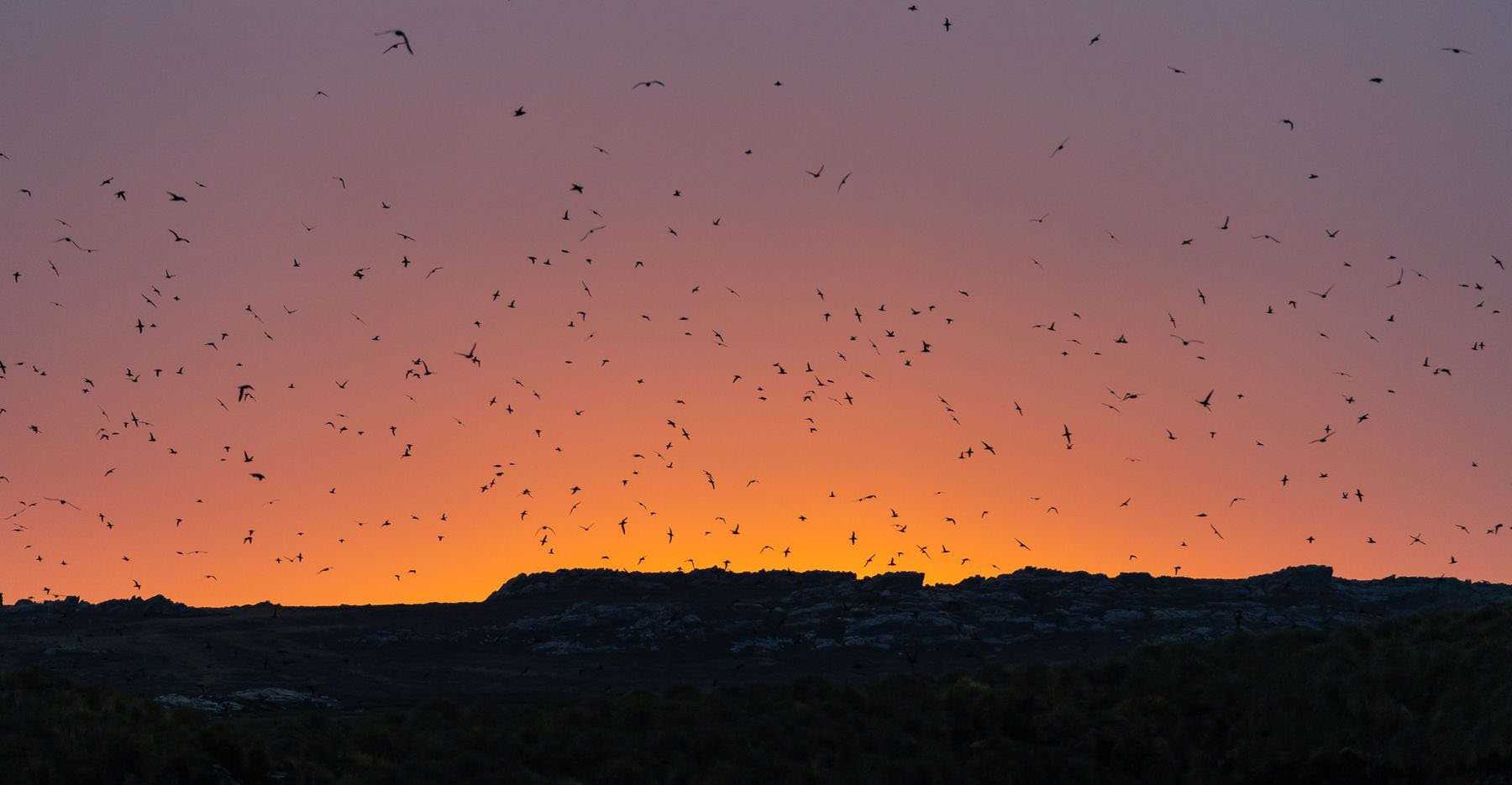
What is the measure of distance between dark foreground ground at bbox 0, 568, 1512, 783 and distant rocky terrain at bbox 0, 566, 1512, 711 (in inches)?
14.5

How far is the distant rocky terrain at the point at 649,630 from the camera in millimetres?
70688

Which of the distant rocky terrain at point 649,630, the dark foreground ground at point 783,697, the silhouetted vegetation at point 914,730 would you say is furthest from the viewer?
→ the distant rocky terrain at point 649,630

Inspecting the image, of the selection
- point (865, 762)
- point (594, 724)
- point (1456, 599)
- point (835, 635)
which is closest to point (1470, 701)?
point (865, 762)

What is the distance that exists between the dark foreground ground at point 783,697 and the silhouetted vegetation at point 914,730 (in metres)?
0.13

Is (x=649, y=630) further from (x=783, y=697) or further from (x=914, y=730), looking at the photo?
(x=914, y=730)

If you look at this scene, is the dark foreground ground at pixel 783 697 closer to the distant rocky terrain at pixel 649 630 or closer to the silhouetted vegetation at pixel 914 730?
the silhouetted vegetation at pixel 914 730

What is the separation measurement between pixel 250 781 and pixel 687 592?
65.5 metres

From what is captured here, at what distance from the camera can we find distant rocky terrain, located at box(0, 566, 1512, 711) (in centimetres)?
7069

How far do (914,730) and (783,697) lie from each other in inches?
251

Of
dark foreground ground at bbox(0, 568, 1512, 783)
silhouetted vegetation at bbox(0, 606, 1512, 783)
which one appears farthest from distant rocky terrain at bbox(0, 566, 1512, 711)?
silhouetted vegetation at bbox(0, 606, 1512, 783)

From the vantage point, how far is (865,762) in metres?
51.1

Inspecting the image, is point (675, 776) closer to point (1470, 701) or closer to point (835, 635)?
point (1470, 701)

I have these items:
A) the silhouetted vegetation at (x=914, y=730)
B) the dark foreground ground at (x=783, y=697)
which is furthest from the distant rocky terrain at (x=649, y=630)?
the silhouetted vegetation at (x=914, y=730)

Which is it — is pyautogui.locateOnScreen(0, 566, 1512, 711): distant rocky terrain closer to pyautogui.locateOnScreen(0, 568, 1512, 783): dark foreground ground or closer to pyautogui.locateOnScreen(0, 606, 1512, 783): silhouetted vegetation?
pyautogui.locateOnScreen(0, 568, 1512, 783): dark foreground ground
